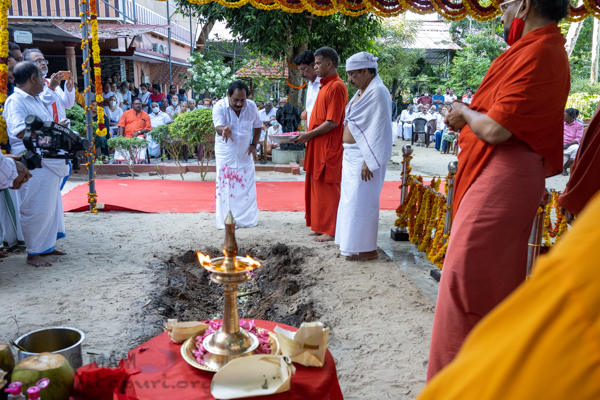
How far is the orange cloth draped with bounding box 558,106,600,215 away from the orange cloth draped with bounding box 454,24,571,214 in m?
0.38

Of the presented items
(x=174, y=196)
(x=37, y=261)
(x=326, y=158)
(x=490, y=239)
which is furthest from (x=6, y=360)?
(x=174, y=196)

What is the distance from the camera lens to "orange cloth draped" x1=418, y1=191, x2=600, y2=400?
0.46m

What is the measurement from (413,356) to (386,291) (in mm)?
1017

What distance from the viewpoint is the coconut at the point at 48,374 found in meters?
1.68

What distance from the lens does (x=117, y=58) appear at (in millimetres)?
18062

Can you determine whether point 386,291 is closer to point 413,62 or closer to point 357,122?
point 357,122

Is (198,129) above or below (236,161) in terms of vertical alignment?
above

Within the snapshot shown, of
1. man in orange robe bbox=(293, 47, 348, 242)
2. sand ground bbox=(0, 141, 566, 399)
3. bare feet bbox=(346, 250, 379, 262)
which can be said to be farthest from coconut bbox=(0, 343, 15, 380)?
man in orange robe bbox=(293, 47, 348, 242)

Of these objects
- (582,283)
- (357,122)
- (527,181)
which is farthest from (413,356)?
(582,283)

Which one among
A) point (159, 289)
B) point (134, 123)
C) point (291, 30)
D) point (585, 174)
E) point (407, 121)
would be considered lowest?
point (159, 289)

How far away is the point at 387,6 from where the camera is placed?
7.63 m

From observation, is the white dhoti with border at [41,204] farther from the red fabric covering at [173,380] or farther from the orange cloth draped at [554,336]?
the orange cloth draped at [554,336]

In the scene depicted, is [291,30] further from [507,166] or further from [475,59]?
[475,59]

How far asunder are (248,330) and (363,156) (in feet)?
9.00
